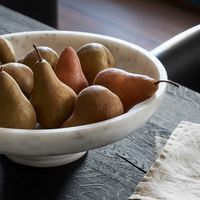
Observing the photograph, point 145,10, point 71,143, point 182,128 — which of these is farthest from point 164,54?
point 145,10

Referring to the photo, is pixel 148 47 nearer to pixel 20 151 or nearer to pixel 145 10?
pixel 145 10

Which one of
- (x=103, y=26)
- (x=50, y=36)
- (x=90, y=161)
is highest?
(x=50, y=36)

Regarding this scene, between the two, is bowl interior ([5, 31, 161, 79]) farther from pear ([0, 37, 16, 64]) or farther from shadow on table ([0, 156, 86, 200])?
shadow on table ([0, 156, 86, 200])

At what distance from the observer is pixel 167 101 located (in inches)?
34.9

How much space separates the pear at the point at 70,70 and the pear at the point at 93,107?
0.06 metres

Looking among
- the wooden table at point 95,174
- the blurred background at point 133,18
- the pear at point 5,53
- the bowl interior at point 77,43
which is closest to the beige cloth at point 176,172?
the wooden table at point 95,174

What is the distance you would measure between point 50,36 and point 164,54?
12.3 inches

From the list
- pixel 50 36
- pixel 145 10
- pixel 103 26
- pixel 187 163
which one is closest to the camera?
pixel 187 163

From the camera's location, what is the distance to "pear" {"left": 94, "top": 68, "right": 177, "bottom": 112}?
2.15 ft

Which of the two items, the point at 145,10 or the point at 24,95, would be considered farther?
the point at 145,10

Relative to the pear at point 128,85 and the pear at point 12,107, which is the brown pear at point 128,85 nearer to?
the pear at point 128,85

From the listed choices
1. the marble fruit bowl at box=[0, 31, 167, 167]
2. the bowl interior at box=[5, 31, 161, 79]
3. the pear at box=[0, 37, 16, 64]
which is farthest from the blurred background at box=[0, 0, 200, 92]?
the marble fruit bowl at box=[0, 31, 167, 167]

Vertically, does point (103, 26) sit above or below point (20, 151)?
below

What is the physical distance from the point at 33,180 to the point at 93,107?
0.51 feet
